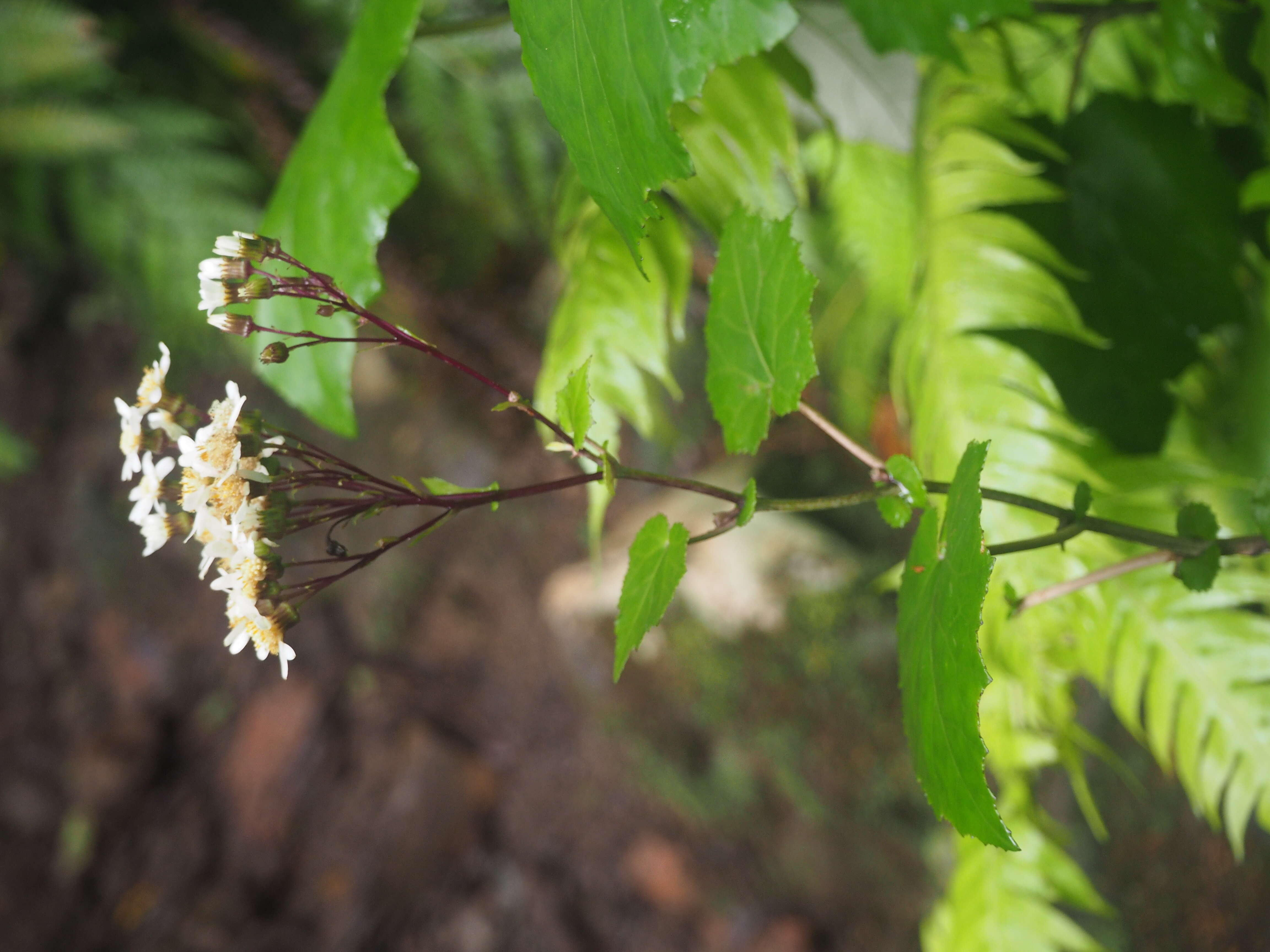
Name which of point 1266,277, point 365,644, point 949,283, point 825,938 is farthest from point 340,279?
point 365,644

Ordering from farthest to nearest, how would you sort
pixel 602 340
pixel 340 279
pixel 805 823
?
pixel 805 823, pixel 602 340, pixel 340 279

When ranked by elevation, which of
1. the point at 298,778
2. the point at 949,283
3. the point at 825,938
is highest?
the point at 949,283

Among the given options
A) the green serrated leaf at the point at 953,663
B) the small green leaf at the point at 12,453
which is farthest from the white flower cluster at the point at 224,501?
the small green leaf at the point at 12,453

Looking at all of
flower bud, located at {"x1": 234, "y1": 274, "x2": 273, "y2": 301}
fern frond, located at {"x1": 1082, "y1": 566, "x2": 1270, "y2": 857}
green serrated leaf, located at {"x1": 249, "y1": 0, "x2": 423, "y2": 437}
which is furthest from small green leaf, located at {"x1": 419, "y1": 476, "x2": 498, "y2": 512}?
fern frond, located at {"x1": 1082, "y1": 566, "x2": 1270, "y2": 857}

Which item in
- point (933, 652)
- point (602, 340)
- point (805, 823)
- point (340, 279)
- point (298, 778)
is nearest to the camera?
point (933, 652)

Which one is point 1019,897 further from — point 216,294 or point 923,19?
point 216,294

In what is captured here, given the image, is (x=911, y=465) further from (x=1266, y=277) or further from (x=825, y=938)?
(x=825, y=938)
